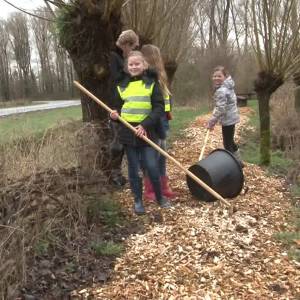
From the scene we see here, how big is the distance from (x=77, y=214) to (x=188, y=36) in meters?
8.32

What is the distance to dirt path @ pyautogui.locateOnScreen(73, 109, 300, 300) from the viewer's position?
12.9ft

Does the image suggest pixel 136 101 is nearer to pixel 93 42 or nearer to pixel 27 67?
pixel 93 42

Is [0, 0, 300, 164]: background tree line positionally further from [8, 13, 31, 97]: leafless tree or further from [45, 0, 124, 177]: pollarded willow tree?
[8, 13, 31, 97]: leafless tree

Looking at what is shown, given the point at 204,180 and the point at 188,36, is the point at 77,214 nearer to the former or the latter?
the point at 204,180

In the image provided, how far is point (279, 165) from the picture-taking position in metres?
8.46

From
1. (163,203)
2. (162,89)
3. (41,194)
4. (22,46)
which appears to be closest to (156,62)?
(162,89)

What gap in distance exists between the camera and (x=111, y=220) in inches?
200

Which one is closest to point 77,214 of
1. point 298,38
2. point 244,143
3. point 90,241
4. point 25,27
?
point 90,241

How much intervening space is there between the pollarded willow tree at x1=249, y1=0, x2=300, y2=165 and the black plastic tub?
9.52 ft

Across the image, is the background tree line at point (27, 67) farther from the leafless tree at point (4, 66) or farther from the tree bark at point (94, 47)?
the tree bark at point (94, 47)

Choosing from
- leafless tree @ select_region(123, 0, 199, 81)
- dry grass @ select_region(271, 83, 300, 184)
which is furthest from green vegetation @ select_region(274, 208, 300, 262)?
leafless tree @ select_region(123, 0, 199, 81)

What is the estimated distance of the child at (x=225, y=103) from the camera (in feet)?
22.6

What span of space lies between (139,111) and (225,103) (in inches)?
88.5

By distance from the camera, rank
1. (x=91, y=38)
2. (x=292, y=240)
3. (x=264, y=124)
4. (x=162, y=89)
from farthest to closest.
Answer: (x=264, y=124) < (x=91, y=38) < (x=162, y=89) < (x=292, y=240)
